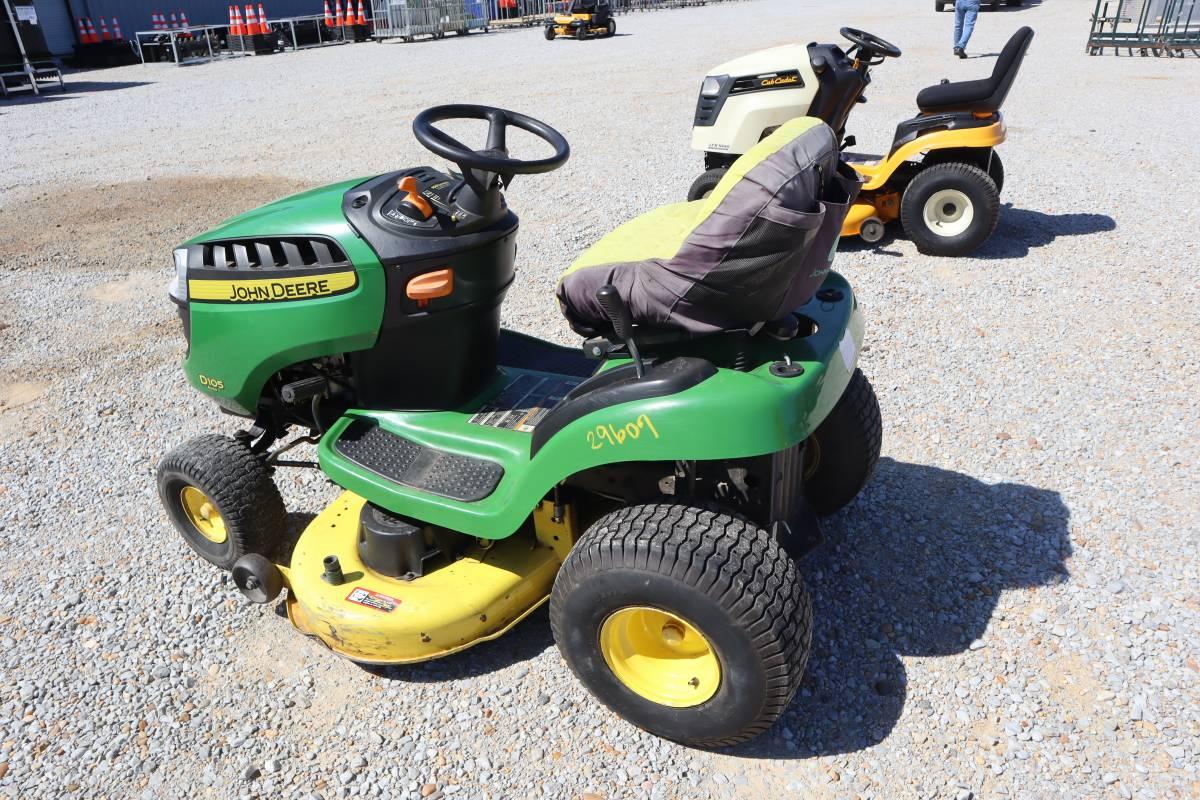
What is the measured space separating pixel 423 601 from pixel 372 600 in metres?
0.15

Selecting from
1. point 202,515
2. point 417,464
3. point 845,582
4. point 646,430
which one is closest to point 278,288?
point 417,464

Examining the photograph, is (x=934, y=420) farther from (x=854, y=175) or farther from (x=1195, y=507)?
(x=854, y=175)

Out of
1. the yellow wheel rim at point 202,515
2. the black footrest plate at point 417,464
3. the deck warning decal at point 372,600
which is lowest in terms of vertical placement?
the yellow wheel rim at point 202,515

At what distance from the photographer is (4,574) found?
9.70 ft

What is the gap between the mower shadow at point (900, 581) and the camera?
7.41 feet

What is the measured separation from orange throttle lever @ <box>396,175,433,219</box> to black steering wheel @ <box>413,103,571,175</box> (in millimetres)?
127

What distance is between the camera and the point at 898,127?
5.43m

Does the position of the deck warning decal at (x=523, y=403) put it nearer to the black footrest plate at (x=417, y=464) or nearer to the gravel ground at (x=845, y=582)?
the black footrest plate at (x=417, y=464)

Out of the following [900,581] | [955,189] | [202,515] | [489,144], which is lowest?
[900,581]

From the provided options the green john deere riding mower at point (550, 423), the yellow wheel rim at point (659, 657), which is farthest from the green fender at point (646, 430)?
the yellow wheel rim at point (659, 657)

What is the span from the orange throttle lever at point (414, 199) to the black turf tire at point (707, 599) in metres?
1.01

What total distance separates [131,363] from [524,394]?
2.86 m

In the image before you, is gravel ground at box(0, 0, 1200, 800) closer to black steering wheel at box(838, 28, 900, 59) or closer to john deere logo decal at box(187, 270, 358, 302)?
john deere logo decal at box(187, 270, 358, 302)

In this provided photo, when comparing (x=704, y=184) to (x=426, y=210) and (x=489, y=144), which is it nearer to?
A: (x=489, y=144)
